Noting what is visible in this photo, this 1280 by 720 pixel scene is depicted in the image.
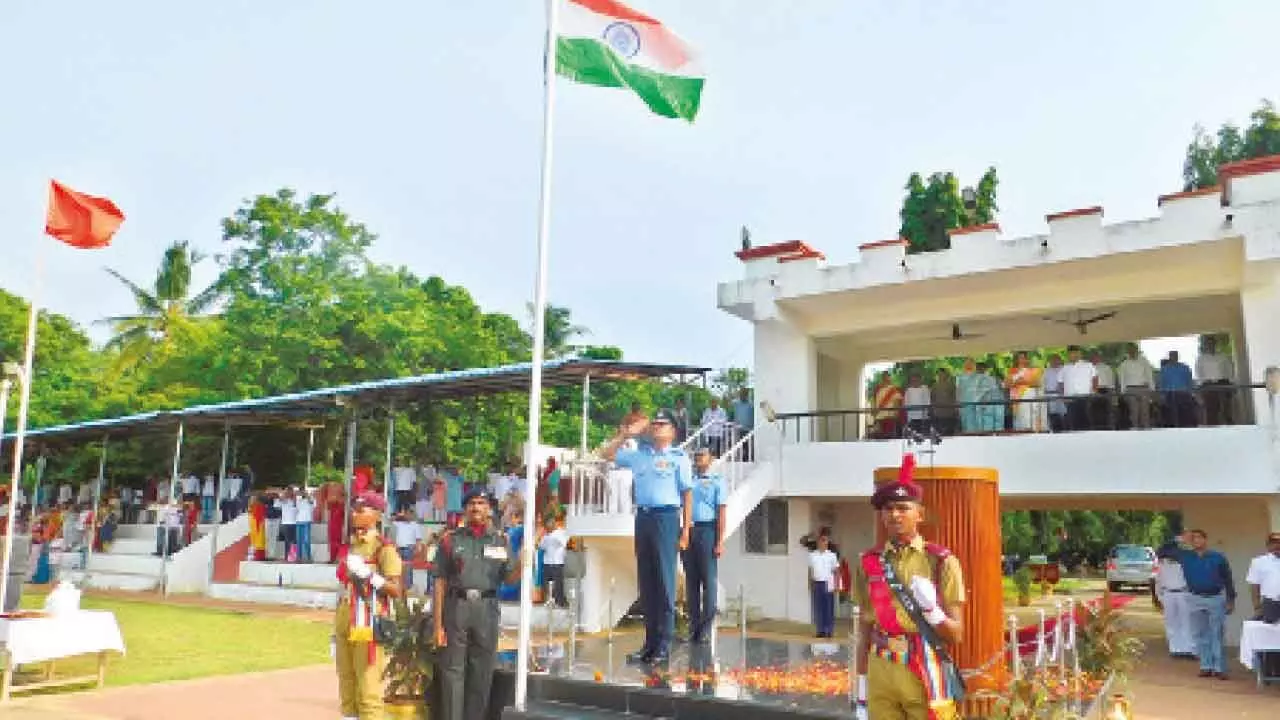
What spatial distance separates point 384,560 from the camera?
6207 millimetres

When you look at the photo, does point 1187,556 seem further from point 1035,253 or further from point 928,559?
point 928,559

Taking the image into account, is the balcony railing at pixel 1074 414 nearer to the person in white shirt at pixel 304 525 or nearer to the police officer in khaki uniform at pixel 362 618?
the police officer in khaki uniform at pixel 362 618

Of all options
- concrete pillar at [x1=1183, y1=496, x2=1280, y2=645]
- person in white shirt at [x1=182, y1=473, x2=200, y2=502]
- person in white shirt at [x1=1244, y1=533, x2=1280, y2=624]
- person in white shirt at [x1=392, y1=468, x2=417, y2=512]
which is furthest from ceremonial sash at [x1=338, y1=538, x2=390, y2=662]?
person in white shirt at [x1=182, y1=473, x2=200, y2=502]

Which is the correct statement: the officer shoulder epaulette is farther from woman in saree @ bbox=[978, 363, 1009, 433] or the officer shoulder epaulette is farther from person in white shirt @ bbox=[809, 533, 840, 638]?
woman in saree @ bbox=[978, 363, 1009, 433]

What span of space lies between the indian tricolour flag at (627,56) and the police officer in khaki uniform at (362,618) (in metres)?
3.48

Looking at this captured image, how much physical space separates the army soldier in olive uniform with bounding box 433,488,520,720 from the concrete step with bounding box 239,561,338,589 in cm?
1267

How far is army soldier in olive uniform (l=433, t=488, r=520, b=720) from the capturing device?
6277 mm

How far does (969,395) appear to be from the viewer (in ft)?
47.8

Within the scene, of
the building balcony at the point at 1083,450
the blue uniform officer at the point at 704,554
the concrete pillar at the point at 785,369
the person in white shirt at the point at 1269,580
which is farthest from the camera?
the concrete pillar at the point at 785,369

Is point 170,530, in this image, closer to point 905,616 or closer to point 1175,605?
point 1175,605

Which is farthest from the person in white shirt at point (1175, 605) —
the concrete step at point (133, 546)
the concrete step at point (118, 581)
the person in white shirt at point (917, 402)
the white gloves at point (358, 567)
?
the concrete step at point (133, 546)

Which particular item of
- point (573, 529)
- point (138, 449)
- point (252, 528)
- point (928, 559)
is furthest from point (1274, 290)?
point (138, 449)

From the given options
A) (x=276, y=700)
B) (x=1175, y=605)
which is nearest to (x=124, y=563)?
(x=276, y=700)

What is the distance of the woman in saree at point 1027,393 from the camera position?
1398cm
